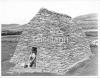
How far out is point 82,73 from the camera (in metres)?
6.86

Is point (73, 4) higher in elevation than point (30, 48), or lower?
higher

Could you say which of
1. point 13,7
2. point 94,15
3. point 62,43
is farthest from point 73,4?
point 13,7

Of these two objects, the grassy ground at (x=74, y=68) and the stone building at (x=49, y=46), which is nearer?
the stone building at (x=49, y=46)

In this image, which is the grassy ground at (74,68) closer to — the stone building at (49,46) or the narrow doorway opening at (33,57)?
the stone building at (49,46)

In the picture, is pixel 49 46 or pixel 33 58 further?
pixel 33 58

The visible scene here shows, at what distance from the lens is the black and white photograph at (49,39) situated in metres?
6.76

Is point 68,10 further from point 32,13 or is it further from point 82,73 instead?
point 82,73

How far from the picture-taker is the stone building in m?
6.71

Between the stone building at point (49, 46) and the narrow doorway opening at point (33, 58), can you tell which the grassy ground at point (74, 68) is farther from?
the narrow doorway opening at point (33, 58)

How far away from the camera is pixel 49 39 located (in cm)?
680

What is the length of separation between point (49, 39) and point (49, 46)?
0.65 feet

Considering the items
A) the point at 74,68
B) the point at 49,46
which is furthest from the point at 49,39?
the point at 74,68

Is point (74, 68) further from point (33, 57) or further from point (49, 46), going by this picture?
point (33, 57)

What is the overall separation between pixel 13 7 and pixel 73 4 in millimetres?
1725
